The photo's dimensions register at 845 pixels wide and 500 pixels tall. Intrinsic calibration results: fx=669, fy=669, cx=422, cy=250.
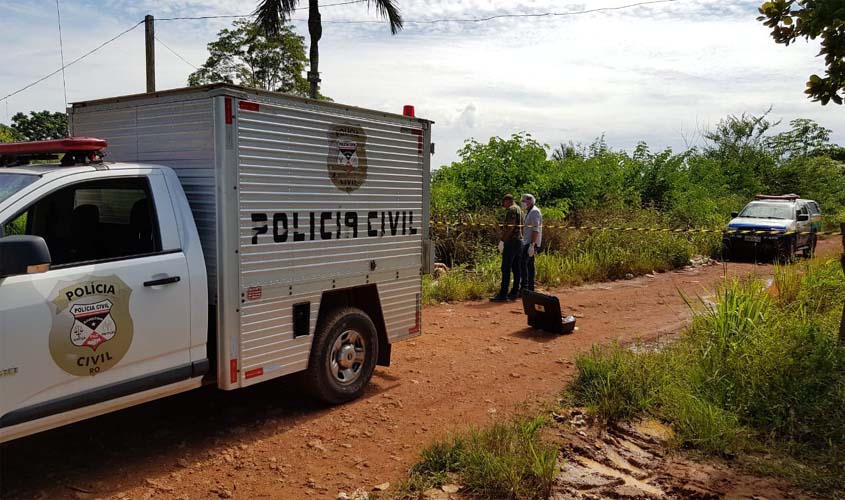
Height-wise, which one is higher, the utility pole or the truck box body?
the utility pole

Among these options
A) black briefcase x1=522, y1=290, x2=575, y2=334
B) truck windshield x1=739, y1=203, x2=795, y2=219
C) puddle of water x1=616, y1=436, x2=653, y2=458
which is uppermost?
truck windshield x1=739, y1=203, x2=795, y2=219

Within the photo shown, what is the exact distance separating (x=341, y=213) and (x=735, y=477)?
11.7ft

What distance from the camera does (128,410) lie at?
5492mm

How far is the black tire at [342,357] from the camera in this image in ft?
18.2

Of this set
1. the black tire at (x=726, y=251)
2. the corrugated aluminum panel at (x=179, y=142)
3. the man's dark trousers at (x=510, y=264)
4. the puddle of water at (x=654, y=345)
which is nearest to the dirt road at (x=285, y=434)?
the puddle of water at (x=654, y=345)

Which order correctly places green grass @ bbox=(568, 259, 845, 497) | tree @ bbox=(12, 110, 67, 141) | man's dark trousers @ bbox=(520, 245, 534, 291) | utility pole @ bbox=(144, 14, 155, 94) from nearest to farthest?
green grass @ bbox=(568, 259, 845, 497)
man's dark trousers @ bbox=(520, 245, 534, 291)
utility pole @ bbox=(144, 14, 155, 94)
tree @ bbox=(12, 110, 67, 141)

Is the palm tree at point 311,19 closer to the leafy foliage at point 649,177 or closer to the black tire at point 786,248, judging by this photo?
the leafy foliage at point 649,177

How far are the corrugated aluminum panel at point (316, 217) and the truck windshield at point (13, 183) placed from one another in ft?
4.31

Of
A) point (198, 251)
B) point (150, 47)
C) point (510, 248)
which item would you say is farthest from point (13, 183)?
point (150, 47)

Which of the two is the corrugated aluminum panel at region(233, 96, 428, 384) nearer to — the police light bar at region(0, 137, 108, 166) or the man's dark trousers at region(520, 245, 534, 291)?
the police light bar at region(0, 137, 108, 166)

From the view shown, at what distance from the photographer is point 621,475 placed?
181 inches

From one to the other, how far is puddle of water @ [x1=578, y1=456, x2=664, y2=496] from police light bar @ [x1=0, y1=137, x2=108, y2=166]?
12.9ft

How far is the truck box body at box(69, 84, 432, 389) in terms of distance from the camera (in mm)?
4762

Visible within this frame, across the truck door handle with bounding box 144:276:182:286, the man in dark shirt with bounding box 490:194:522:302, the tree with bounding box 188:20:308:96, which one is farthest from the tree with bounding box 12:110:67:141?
the truck door handle with bounding box 144:276:182:286
